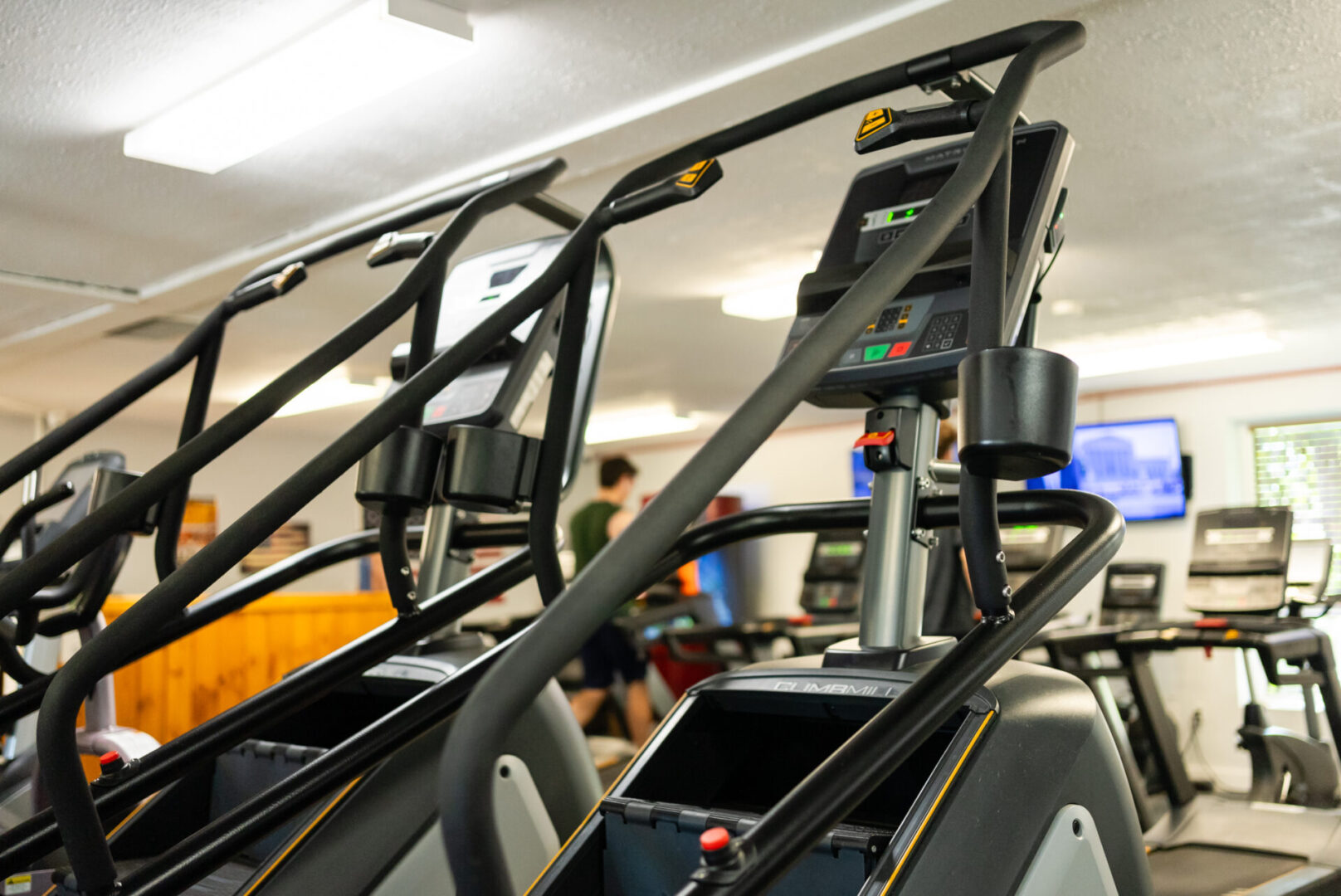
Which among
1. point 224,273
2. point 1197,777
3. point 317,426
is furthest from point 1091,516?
point 317,426

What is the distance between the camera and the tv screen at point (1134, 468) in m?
7.03

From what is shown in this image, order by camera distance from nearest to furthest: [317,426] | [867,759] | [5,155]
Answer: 1. [867,759]
2. [5,155]
3. [317,426]

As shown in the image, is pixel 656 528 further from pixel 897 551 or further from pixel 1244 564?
pixel 1244 564

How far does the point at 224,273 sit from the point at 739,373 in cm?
336

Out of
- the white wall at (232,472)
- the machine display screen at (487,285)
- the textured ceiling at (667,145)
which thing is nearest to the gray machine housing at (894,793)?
the machine display screen at (487,285)

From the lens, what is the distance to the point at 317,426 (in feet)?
28.8

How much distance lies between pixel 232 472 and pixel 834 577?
16.8ft

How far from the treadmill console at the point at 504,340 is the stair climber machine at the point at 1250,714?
2189mm

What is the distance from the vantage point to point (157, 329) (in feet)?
17.1

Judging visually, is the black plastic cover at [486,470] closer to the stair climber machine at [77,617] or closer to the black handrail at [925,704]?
the black handrail at [925,704]

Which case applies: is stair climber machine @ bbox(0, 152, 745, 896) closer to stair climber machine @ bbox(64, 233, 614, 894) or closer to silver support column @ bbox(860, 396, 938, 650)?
stair climber machine @ bbox(64, 233, 614, 894)

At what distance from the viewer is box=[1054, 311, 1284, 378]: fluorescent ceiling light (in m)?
5.59

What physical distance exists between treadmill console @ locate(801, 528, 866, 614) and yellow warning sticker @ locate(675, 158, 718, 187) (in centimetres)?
506

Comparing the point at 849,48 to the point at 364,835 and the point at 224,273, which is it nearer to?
the point at 364,835
